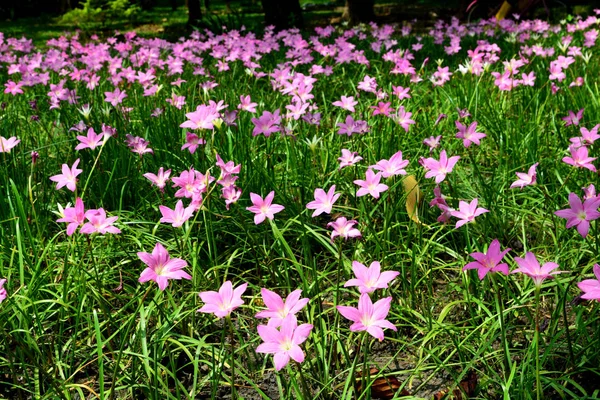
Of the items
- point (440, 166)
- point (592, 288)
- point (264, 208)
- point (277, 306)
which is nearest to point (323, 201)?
point (264, 208)

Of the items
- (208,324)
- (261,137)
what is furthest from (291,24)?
(208,324)

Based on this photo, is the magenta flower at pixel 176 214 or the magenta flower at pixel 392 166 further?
the magenta flower at pixel 392 166

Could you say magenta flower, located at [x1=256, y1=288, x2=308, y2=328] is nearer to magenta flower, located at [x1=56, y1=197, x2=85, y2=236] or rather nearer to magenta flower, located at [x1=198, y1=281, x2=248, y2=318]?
magenta flower, located at [x1=198, y1=281, x2=248, y2=318]

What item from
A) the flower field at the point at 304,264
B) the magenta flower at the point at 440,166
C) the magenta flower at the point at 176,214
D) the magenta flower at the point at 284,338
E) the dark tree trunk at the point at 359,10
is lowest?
the flower field at the point at 304,264

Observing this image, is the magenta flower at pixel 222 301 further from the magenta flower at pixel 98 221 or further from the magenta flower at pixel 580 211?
the magenta flower at pixel 580 211

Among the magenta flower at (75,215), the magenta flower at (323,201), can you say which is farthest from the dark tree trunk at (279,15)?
the magenta flower at (75,215)

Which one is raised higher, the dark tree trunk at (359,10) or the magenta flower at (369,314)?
the dark tree trunk at (359,10)

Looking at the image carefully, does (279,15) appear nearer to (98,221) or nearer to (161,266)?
(98,221)
